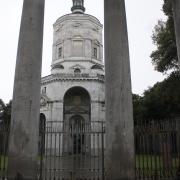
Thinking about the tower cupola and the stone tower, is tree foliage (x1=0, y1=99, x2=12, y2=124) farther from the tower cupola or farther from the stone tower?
the tower cupola

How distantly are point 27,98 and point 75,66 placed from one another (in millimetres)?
40474

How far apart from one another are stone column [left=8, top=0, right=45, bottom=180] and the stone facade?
36134mm

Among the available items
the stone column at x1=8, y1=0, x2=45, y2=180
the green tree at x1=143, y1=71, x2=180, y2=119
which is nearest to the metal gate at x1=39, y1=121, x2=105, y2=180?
the stone column at x1=8, y1=0, x2=45, y2=180

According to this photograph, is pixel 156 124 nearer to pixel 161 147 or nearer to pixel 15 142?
pixel 161 147

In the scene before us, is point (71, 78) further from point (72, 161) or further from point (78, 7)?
point (72, 161)

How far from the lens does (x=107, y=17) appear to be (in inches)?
371

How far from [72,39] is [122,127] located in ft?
141

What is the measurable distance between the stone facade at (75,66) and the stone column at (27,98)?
36134mm

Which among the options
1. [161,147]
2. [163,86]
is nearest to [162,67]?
[163,86]

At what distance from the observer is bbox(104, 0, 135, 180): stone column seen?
8.31m

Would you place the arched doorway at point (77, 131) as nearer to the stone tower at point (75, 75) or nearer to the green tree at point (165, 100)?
the stone tower at point (75, 75)

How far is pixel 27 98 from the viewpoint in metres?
8.71

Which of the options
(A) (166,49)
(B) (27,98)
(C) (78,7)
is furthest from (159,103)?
(B) (27,98)

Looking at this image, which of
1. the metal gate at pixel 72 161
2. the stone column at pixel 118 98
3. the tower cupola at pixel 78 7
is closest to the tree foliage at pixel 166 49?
the metal gate at pixel 72 161
